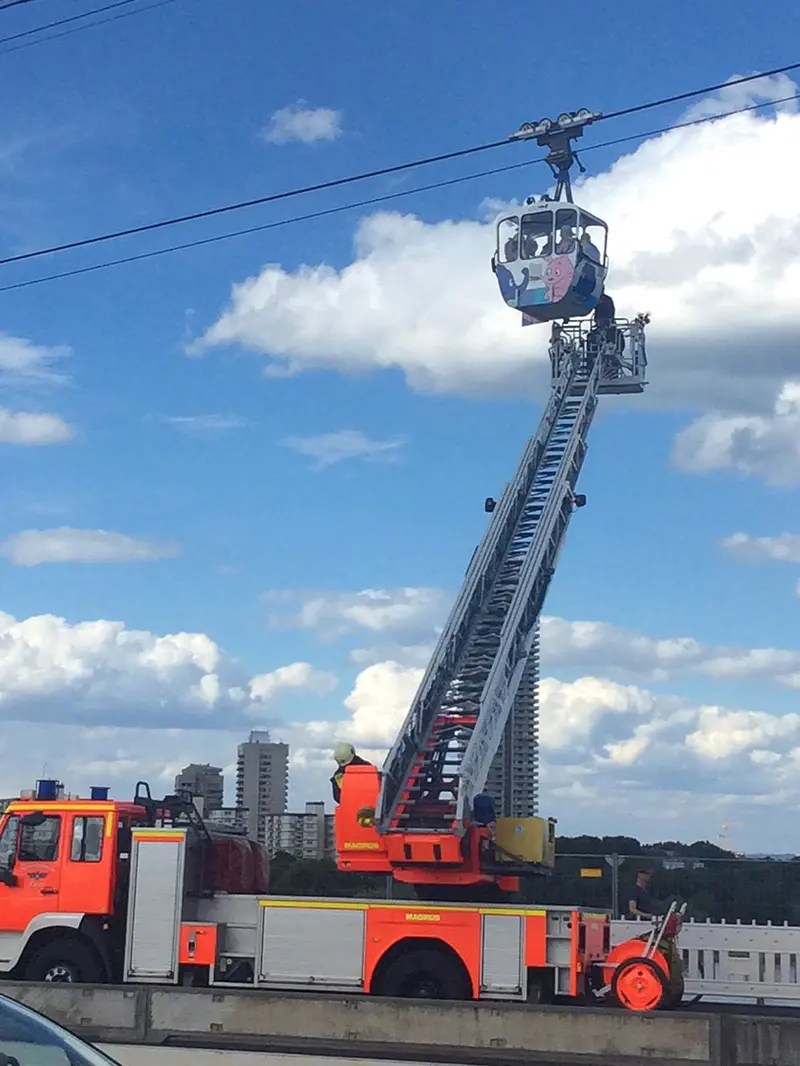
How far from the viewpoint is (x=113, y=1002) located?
10484 mm

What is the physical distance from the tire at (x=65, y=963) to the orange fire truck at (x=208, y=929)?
0.02 meters

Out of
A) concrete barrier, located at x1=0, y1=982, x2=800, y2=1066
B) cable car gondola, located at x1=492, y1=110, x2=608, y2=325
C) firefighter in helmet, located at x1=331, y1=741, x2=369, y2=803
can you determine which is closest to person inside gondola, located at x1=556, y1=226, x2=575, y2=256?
cable car gondola, located at x1=492, y1=110, x2=608, y2=325

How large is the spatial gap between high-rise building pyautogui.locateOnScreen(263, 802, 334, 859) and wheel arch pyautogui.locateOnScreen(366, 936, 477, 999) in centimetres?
357

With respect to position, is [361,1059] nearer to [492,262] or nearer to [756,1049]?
[756,1049]

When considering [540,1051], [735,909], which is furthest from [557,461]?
[540,1051]

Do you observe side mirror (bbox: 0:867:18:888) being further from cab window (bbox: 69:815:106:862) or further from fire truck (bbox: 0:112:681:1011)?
cab window (bbox: 69:815:106:862)

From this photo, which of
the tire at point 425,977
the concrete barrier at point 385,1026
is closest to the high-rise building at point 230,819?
the tire at point 425,977

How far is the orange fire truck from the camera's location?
15367 mm

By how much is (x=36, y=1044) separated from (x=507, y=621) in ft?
56.6

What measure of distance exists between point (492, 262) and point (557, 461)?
22.9 feet

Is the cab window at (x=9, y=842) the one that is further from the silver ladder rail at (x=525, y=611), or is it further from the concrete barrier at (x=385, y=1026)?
the concrete barrier at (x=385, y=1026)

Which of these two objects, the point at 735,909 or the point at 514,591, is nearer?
the point at 514,591

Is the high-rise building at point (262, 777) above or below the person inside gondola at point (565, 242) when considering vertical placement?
below

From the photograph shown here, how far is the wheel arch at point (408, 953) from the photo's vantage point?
15555 millimetres
